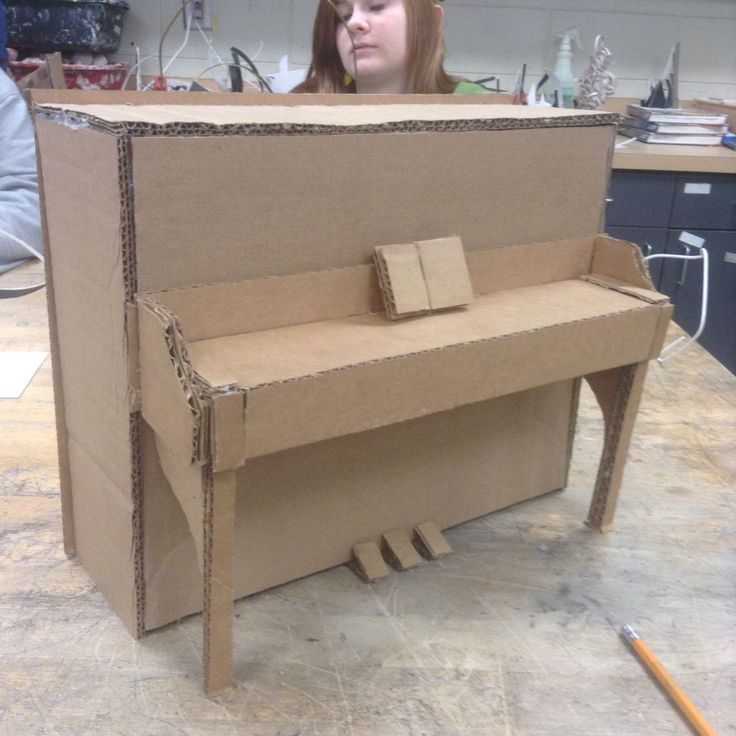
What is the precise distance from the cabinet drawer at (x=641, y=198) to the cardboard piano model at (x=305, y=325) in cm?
133

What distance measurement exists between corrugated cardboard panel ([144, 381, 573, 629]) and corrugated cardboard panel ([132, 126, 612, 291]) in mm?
193

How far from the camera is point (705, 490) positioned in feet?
3.19

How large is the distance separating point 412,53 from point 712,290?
138 centimetres

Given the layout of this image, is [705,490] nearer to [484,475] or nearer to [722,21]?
[484,475]

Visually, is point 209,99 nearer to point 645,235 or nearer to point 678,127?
point 645,235

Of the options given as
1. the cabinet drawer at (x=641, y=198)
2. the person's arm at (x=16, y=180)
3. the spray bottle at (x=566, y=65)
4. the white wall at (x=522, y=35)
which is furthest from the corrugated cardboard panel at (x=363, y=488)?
the white wall at (x=522, y=35)

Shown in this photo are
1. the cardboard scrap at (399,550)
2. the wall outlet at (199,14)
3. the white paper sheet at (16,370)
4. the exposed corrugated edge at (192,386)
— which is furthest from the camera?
the wall outlet at (199,14)

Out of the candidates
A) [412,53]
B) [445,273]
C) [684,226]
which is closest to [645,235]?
[684,226]

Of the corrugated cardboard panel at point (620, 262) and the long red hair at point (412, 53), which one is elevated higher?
the long red hair at point (412, 53)

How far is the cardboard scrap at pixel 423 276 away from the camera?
2.46 feet

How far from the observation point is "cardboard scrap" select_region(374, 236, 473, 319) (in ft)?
2.46

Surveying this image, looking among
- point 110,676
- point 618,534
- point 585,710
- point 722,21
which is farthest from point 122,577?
point 722,21

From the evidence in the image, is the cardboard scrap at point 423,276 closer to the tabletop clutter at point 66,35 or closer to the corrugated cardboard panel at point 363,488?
Result: the corrugated cardboard panel at point 363,488

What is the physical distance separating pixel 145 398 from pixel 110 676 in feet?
0.79
